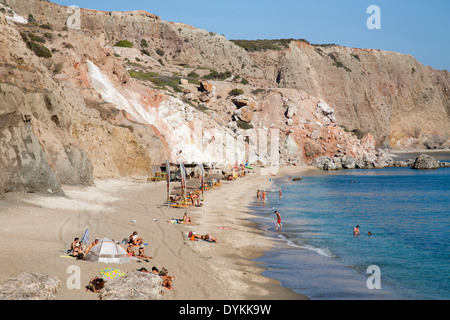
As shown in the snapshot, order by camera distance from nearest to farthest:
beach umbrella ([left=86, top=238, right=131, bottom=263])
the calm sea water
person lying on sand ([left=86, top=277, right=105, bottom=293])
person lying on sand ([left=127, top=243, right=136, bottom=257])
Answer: person lying on sand ([left=86, top=277, right=105, bottom=293]), beach umbrella ([left=86, top=238, right=131, bottom=263]), the calm sea water, person lying on sand ([left=127, top=243, right=136, bottom=257])

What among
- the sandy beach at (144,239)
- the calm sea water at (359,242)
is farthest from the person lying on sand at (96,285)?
the calm sea water at (359,242)

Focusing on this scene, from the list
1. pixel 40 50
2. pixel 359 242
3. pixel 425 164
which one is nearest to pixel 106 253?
pixel 359 242

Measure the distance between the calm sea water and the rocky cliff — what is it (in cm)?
1462

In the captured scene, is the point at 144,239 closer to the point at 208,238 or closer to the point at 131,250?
the point at 208,238

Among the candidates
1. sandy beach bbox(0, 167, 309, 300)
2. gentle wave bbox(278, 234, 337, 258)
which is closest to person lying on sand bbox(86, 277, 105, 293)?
sandy beach bbox(0, 167, 309, 300)

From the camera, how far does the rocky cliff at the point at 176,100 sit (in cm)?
3055

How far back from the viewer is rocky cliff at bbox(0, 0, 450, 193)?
30.5 metres

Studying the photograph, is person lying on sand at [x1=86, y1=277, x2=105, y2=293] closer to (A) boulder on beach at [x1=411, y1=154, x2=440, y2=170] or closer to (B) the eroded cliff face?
(A) boulder on beach at [x1=411, y1=154, x2=440, y2=170]

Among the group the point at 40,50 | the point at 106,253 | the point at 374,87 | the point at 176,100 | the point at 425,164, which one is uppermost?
the point at 374,87

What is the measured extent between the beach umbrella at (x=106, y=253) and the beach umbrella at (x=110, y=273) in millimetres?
1231

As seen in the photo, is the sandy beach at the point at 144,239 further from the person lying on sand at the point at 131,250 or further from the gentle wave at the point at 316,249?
the gentle wave at the point at 316,249

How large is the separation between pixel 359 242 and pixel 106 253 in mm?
14975

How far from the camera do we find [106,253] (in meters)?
14.6
